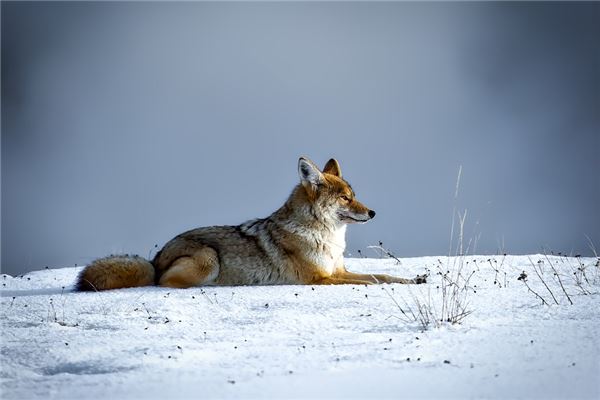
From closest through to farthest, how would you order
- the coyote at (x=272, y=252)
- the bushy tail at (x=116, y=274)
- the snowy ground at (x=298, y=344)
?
the snowy ground at (x=298, y=344)
the bushy tail at (x=116, y=274)
the coyote at (x=272, y=252)

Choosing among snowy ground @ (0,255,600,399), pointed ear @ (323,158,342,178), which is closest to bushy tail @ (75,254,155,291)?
snowy ground @ (0,255,600,399)

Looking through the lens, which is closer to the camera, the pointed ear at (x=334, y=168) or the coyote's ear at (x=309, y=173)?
the coyote's ear at (x=309, y=173)

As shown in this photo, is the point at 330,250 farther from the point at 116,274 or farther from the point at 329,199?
the point at 116,274

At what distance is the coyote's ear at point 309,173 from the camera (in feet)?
35.1

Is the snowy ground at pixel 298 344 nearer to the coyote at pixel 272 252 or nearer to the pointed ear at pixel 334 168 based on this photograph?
the coyote at pixel 272 252

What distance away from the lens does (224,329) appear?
23.6ft

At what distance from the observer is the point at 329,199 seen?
35.2 feet

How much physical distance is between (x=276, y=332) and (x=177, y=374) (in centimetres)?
166

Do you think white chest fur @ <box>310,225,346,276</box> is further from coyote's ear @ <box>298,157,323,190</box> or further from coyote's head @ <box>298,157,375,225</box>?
coyote's ear @ <box>298,157,323,190</box>

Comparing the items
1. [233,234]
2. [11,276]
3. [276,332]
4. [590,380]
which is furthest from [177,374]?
[11,276]

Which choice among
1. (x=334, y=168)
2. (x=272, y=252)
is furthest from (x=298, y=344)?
(x=334, y=168)

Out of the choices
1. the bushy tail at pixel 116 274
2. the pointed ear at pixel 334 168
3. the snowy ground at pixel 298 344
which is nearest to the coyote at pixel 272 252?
the bushy tail at pixel 116 274

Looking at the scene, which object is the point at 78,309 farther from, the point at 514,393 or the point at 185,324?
the point at 514,393

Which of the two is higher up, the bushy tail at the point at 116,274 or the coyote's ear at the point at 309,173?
the coyote's ear at the point at 309,173
